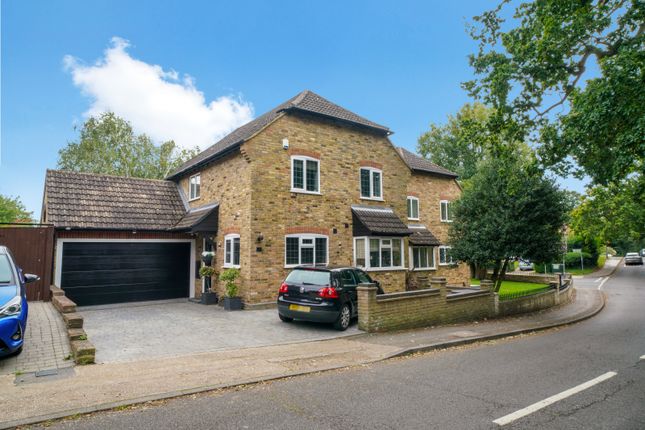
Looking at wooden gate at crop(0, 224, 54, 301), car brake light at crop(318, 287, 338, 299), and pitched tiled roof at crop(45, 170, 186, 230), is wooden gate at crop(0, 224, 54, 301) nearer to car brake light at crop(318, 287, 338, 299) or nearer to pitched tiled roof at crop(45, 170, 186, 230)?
pitched tiled roof at crop(45, 170, 186, 230)

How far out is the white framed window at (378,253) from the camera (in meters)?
16.4

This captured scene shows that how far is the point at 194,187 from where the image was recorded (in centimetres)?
1903

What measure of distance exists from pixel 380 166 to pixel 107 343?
12.9 metres

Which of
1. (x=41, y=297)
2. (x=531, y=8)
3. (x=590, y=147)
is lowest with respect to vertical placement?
(x=41, y=297)

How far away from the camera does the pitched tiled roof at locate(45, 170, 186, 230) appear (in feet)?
50.1

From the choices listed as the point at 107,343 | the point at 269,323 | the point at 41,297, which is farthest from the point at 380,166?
the point at 41,297

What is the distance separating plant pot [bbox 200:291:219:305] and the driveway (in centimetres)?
129

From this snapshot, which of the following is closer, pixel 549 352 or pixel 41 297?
pixel 549 352

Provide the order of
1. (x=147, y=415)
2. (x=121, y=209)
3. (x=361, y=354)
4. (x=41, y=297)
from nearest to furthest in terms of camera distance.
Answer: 1. (x=147, y=415)
2. (x=361, y=354)
3. (x=41, y=297)
4. (x=121, y=209)

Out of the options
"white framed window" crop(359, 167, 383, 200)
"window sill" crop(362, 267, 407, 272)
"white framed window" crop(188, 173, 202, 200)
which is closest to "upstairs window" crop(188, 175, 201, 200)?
"white framed window" crop(188, 173, 202, 200)

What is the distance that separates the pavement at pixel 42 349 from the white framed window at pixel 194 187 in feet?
28.7

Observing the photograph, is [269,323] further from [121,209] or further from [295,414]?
[121,209]

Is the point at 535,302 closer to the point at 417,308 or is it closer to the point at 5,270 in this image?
the point at 417,308

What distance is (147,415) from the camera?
193 inches
